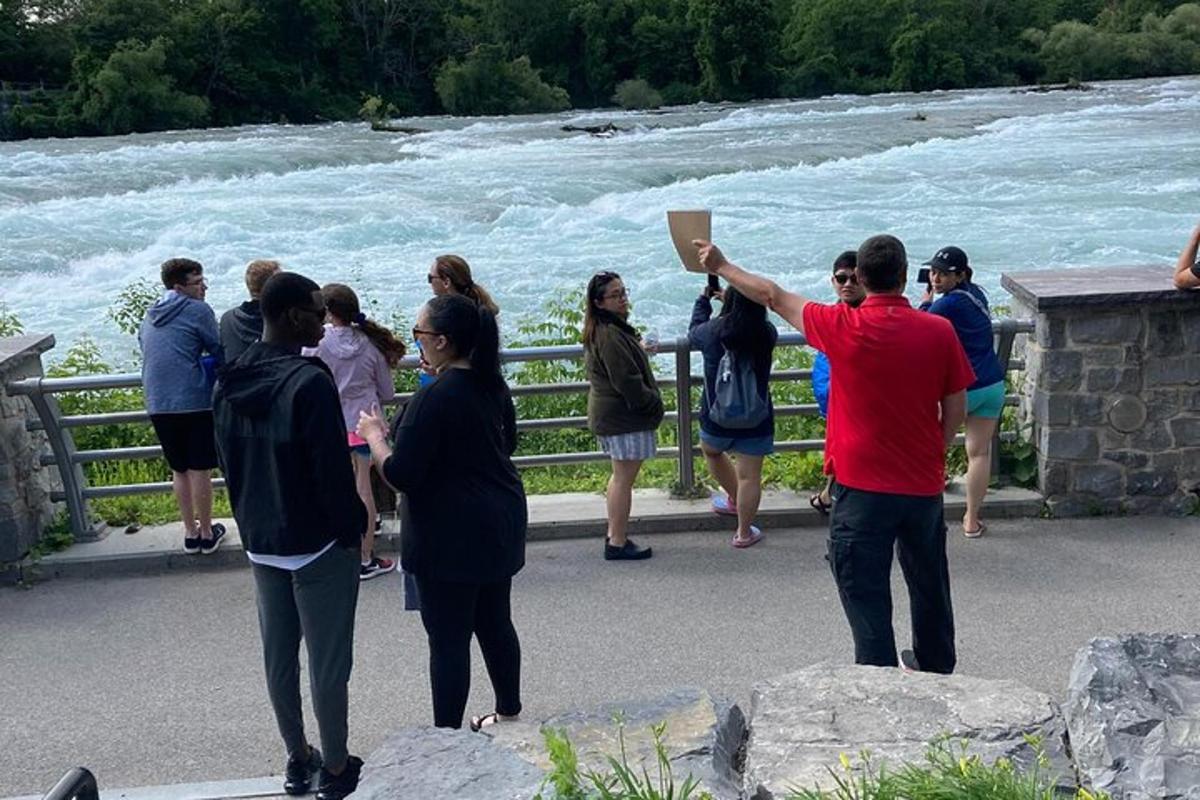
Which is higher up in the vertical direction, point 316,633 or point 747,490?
point 316,633

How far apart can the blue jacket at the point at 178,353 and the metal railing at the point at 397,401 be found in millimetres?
466

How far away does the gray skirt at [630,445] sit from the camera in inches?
262

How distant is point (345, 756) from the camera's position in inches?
182

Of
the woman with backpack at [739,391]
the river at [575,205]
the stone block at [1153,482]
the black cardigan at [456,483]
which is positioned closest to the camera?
the black cardigan at [456,483]

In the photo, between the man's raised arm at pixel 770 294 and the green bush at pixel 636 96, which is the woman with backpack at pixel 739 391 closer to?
the man's raised arm at pixel 770 294

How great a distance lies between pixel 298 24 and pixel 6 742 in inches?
2941

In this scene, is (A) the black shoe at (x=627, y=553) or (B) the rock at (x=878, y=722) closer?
(B) the rock at (x=878, y=722)

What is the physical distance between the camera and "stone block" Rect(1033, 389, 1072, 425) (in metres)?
7.02

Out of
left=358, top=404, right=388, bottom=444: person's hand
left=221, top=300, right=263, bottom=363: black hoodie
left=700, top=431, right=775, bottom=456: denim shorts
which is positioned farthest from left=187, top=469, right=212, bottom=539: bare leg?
left=700, top=431, right=775, bottom=456: denim shorts

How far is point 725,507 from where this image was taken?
23.7 ft

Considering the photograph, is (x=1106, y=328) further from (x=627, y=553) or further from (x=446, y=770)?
(x=446, y=770)

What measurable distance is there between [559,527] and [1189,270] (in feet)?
11.5

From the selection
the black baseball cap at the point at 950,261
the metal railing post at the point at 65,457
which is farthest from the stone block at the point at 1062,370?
the metal railing post at the point at 65,457

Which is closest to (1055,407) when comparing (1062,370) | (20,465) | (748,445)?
(1062,370)
